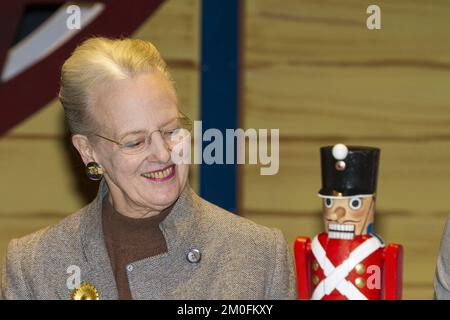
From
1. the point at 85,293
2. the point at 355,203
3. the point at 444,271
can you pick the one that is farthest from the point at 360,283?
the point at 85,293

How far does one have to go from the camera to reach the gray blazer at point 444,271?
1.89 m

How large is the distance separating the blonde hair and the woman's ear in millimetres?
34

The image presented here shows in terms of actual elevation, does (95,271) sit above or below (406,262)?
above

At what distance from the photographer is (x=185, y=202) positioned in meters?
1.94

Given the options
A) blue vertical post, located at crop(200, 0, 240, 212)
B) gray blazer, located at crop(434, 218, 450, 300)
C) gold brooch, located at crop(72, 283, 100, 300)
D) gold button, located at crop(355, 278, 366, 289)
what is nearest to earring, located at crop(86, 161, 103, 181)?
gold brooch, located at crop(72, 283, 100, 300)

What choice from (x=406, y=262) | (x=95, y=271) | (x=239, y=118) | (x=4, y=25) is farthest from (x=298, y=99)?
(x=95, y=271)

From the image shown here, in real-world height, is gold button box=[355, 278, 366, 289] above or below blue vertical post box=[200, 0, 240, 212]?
→ below

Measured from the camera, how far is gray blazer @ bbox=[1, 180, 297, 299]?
183 cm

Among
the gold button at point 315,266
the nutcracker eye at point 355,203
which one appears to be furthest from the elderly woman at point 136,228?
the nutcracker eye at point 355,203

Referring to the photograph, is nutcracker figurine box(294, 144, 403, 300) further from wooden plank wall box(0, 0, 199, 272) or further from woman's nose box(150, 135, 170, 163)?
wooden plank wall box(0, 0, 199, 272)

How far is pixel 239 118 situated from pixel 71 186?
57 centimetres

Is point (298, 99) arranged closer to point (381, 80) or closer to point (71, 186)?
point (381, 80)

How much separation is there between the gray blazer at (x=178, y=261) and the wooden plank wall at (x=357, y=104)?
2.96ft

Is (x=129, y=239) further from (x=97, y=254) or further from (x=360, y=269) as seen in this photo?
(x=360, y=269)
